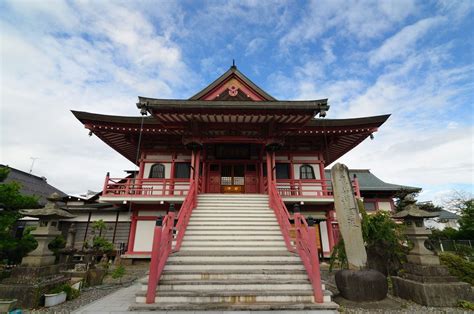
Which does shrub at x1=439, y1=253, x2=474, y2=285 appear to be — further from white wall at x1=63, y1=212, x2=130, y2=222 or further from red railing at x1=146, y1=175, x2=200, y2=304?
white wall at x1=63, y1=212, x2=130, y2=222

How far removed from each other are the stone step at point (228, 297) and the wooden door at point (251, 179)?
795cm

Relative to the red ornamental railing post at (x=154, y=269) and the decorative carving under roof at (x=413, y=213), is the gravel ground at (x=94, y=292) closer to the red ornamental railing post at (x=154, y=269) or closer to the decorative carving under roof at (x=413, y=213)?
the red ornamental railing post at (x=154, y=269)

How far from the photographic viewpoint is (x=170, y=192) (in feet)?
39.5

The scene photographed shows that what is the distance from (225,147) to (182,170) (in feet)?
9.71

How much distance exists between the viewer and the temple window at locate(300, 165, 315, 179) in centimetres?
1319

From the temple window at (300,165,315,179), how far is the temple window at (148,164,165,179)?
845 centimetres

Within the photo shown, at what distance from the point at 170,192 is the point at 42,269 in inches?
265

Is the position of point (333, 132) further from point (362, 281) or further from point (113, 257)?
point (113, 257)

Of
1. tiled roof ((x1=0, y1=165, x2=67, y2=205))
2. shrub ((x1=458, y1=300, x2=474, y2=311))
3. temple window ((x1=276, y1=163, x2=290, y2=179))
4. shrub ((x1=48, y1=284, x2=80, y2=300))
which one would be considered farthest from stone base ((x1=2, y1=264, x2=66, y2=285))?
tiled roof ((x1=0, y1=165, x2=67, y2=205))

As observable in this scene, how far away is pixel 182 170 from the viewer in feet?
Result: 42.8

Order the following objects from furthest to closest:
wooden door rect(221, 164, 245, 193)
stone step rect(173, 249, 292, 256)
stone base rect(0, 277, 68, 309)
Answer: wooden door rect(221, 164, 245, 193) → stone step rect(173, 249, 292, 256) → stone base rect(0, 277, 68, 309)

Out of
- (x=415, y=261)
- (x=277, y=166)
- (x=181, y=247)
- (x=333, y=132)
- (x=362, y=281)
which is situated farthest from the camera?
(x=277, y=166)

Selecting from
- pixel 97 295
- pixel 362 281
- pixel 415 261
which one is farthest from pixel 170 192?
pixel 415 261

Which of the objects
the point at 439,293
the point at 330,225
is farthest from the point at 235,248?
the point at 330,225
